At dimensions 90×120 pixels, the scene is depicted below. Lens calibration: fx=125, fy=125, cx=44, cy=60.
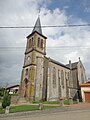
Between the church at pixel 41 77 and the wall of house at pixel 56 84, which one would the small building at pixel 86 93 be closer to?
the church at pixel 41 77

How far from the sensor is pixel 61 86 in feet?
A: 117

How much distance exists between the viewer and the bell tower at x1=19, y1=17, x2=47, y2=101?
1158 inches

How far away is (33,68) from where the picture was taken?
31.0m

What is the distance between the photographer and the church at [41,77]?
98.3ft

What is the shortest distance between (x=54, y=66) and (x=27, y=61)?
7645mm

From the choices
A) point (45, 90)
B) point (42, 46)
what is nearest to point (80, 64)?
point (42, 46)

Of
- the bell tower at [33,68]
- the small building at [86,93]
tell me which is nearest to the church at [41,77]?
the bell tower at [33,68]

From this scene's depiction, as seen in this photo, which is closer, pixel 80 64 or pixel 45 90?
pixel 45 90

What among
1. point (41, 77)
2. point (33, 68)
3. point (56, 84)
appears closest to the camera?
point (33, 68)

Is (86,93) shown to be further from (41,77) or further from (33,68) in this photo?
(33,68)

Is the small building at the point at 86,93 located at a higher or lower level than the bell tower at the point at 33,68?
lower

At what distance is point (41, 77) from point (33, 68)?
3.25m

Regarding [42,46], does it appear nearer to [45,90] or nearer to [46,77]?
[46,77]

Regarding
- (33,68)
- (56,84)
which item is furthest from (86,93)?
(33,68)
